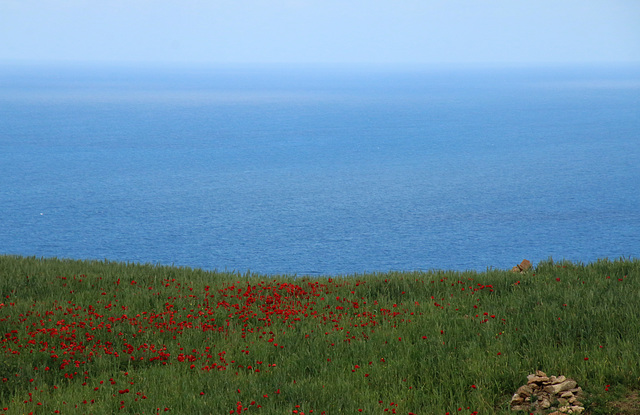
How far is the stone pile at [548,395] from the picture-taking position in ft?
25.9

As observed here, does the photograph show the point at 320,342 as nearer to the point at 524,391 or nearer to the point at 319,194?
the point at 524,391

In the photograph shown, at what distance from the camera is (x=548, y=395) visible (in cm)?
813

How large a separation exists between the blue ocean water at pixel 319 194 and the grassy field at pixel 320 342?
44.5 meters

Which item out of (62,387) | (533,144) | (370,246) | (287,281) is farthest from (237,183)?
(62,387)

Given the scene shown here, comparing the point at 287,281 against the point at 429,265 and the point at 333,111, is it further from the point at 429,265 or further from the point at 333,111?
the point at 333,111

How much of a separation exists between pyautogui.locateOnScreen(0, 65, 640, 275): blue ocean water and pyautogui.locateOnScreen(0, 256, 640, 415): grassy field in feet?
146

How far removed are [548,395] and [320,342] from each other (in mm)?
3870

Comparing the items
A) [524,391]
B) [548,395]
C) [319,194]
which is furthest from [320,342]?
[319,194]

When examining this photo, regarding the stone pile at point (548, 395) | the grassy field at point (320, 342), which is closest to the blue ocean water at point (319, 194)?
the grassy field at point (320, 342)

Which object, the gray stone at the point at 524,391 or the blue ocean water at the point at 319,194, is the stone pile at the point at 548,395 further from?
the blue ocean water at the point at 319,194

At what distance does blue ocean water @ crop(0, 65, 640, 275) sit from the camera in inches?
2611

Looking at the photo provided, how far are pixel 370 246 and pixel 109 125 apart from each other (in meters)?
111

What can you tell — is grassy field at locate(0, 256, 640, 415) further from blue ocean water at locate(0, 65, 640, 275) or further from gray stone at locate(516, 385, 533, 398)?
blue ocean water at locate(0, 65, 640, 275)

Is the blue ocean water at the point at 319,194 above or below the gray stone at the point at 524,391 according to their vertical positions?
below
